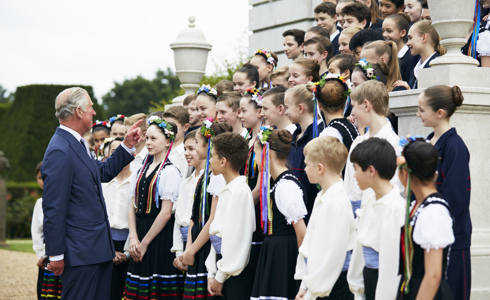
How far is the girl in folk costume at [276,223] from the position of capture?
497 centimetres

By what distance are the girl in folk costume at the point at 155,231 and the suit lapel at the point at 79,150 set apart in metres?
1.45

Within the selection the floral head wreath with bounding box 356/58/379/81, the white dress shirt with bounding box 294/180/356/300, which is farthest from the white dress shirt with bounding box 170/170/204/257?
the white dress shirt with bounding box 294/180/356/300

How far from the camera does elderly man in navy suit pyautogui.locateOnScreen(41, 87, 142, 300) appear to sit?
16.7ft

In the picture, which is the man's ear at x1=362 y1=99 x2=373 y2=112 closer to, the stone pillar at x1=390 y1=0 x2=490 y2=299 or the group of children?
the group of children

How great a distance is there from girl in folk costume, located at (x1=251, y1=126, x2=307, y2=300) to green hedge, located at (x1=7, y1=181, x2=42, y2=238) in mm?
21973

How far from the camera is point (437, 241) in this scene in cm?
347

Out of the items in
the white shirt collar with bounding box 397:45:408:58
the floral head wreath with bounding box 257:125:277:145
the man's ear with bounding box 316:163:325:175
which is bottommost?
the man's ear with bounding box 316:163:325:175

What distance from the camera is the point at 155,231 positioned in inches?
268

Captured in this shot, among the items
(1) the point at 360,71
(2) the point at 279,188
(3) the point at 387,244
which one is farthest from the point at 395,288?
(1) the point at 360,71

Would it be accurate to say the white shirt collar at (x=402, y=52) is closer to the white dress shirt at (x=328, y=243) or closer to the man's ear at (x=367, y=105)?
the man's ear at (x=367, y=105)

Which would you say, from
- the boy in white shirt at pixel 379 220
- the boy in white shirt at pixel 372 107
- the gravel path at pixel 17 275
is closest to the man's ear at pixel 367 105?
the boy in white shirt at pixel 372 107

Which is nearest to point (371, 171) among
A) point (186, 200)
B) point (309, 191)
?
point (309, 191)

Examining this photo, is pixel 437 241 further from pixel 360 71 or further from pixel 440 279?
pixel 360 71

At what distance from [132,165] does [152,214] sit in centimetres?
122
